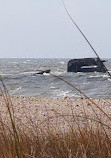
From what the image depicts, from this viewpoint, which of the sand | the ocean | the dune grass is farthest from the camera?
the ocean

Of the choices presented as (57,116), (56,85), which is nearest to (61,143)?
(57,116)

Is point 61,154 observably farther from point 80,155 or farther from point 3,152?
point 3,152

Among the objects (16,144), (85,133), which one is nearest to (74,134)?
(85,133)

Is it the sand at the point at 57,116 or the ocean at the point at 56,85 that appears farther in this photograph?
the ocean at the point at 56,85

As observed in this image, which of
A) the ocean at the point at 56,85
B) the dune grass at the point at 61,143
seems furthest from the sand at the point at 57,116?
the ocean at the point at 56,85

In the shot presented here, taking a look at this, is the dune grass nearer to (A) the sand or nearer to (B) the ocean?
(A) the sand

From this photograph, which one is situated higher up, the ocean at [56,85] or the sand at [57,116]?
the sand at [57,116]

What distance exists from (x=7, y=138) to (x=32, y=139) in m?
0.31

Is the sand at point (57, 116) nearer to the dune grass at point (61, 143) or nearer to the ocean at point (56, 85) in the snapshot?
the dune grass at point (61, 143)

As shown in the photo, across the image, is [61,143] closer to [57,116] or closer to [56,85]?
[57,116]

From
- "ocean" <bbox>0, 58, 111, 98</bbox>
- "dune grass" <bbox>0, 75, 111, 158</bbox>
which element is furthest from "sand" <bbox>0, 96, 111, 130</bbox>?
"ocean" <bbox>0, 58, 111, 98</bbox>

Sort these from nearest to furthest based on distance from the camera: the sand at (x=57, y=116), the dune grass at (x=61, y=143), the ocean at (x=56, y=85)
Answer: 1. the dune grass at (x=61, y=143)
2. the sand at (x=57, y=116)
3. the ocean at (x=56, y=85)

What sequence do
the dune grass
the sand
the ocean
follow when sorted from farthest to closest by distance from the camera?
1. the ocean
2. the sand
3. the dune grass

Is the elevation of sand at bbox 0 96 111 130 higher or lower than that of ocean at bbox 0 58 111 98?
higher
